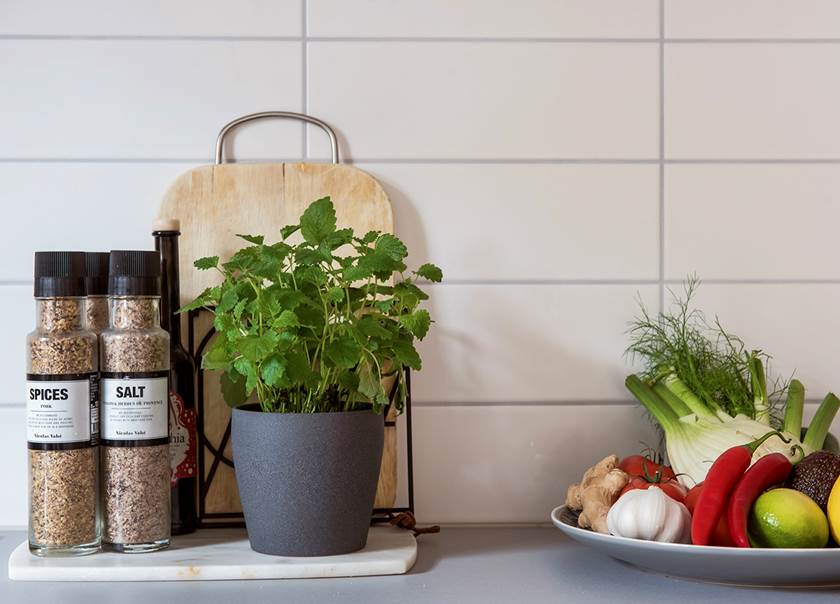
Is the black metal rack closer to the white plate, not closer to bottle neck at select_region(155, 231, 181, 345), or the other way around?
bottle neck at select_region(155, 231, 181, 345)

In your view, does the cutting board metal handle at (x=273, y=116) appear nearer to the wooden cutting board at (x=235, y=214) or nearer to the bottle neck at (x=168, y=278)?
the wooden cutting board at (x=235, y=214)

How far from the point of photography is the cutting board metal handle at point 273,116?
3.83 feet

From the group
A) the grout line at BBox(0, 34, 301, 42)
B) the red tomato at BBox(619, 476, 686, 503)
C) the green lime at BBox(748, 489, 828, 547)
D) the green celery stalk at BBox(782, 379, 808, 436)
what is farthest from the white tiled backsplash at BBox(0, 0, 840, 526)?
the green lime at BBox(748, 489, 828, 547)

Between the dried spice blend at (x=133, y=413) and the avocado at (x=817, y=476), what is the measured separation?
65 centimetres

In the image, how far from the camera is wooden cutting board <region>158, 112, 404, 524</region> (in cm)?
114

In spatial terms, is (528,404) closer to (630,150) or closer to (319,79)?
(630,150)

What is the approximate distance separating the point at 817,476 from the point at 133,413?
0.69 metres

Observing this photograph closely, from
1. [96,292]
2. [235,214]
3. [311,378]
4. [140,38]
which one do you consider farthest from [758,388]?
[140,38]

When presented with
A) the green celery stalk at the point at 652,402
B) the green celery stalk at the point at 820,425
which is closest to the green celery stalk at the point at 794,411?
the green celery stalk at the point at 820,425

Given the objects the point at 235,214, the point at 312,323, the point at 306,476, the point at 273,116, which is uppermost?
the point at 273,116

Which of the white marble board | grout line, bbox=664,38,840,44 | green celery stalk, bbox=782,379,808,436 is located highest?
grout line, bbox=664,38,840,44

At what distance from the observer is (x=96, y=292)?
1007mm

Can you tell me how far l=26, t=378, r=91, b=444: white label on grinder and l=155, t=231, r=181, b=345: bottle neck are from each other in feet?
0.48

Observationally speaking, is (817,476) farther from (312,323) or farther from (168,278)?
(168,278)
